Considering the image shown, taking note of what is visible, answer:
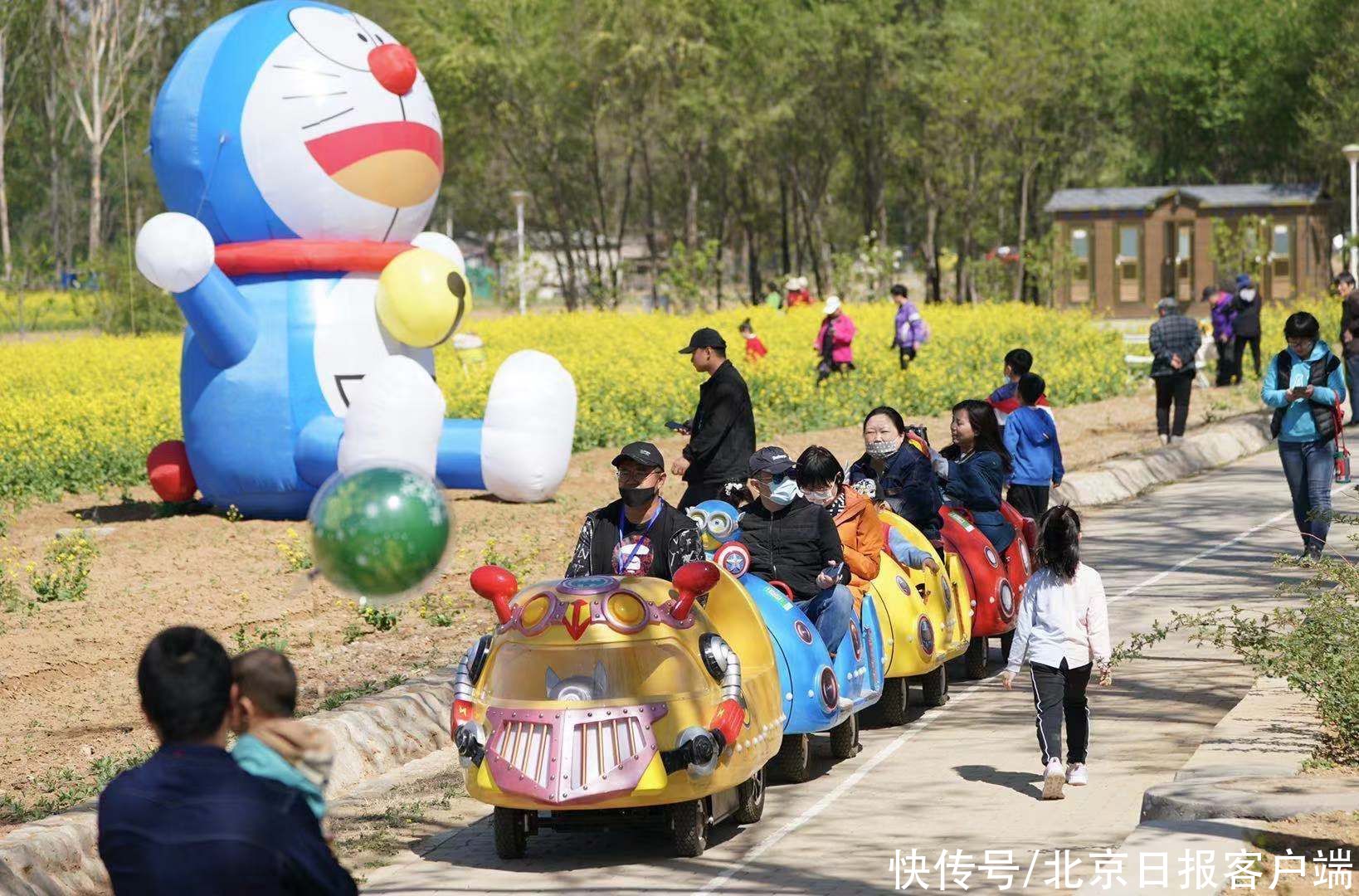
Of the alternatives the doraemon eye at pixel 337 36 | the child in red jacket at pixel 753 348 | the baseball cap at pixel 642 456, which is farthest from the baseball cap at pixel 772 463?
the child in red jacket at pixel 753 348

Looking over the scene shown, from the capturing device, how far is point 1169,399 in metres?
21.2

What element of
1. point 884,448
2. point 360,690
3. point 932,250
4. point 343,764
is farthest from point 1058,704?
point 932,250

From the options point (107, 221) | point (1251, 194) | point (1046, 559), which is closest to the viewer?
point (1046, 559)

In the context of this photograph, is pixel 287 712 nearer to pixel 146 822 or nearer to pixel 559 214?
pixel 146 822

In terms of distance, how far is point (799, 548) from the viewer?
939 centimetres

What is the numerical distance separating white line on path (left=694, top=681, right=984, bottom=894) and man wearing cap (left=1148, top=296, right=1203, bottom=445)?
9.64 metres

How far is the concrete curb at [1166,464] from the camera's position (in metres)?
18.8

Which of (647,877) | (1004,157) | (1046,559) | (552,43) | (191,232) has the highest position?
(552,43)

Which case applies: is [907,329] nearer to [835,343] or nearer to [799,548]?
[835,343]

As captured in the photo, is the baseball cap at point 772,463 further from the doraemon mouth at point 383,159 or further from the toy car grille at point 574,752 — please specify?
the doraemon mouth at point 383,159

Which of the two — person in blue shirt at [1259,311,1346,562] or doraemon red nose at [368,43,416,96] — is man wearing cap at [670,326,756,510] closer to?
person in blue shirt at [1259,311,1346,562]

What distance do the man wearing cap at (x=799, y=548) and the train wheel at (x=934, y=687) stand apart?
1.57 m

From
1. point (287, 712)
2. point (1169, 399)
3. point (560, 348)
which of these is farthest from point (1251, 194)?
point (287, 712)

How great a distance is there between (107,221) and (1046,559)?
6788 cm
